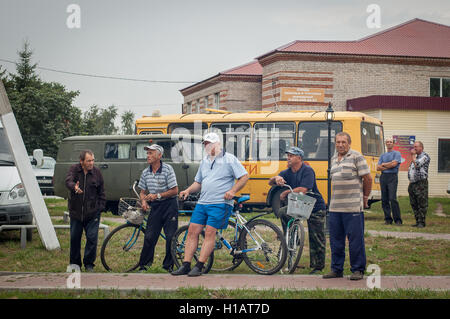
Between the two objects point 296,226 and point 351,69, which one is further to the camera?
point 351,69

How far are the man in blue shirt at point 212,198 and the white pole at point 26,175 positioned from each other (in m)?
3.47

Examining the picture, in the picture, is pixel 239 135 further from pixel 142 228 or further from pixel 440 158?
pixel 440 158

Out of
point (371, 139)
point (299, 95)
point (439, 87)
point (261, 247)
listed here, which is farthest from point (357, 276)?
point (439, 87)

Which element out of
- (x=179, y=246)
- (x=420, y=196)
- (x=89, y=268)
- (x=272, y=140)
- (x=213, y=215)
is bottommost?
(x=89, y=268)

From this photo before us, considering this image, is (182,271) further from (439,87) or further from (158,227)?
(439,87)

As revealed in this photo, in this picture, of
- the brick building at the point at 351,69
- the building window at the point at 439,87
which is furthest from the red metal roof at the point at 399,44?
the building window at the point at 439,87

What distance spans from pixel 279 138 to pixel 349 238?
10.3 meters

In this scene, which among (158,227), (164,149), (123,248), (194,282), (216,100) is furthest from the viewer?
(216,100)

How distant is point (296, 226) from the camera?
874cm

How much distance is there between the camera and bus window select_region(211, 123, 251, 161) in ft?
60.3

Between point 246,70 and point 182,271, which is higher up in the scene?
point 246,70

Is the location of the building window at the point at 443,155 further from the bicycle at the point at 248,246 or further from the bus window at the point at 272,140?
the bicycle at the point at 248,246

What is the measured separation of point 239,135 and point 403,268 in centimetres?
982

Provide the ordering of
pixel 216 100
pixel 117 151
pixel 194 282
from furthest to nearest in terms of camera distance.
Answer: pixel 216 100
pixel 117 151
pixel 194 282
